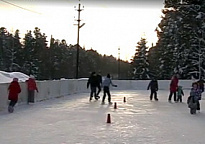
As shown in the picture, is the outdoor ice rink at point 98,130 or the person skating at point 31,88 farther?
the person skating at point 31,88

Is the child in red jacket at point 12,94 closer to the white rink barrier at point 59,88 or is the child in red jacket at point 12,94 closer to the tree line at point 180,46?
the white rink barrier at point 59,88

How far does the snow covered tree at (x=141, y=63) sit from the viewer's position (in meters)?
61.9

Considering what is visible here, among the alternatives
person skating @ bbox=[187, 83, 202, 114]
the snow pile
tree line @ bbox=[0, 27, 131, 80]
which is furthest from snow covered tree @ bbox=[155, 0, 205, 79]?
person skating @ bbox=[187, 83, 202, 114]

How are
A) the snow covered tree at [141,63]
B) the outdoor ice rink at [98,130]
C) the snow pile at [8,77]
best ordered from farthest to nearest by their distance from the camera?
the snow covered tree at [141,63] → the snow pile at [8,77] → the outdoor ice rink at [98,130]

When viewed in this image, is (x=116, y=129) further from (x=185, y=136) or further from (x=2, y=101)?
(x=2, y=101)

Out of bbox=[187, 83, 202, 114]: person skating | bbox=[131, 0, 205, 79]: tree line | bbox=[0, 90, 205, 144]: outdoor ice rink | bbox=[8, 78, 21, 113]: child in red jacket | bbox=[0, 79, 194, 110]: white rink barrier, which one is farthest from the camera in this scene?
bbox=[131, 0, 205, 79]: tree line

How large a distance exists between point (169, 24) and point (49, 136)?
52.0 m

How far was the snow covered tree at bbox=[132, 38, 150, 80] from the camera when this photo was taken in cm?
6191

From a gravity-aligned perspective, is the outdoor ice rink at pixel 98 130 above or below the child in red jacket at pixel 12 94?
below

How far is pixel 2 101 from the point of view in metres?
15.2

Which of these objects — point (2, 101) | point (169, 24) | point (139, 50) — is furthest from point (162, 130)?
point (139, 50)

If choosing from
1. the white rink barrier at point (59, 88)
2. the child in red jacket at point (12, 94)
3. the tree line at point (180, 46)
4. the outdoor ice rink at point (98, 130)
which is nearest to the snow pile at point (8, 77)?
the white rink barrier at point (59, 88)

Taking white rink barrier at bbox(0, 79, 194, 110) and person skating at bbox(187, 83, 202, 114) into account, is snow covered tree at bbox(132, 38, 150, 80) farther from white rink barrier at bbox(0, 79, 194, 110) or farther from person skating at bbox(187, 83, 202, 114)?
person skating at bbox(187, 83, 202, 114)

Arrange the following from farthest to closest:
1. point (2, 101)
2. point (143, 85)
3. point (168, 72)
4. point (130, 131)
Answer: point (168, 72), point (143, 85), point (2, 101), point (130, 131)
